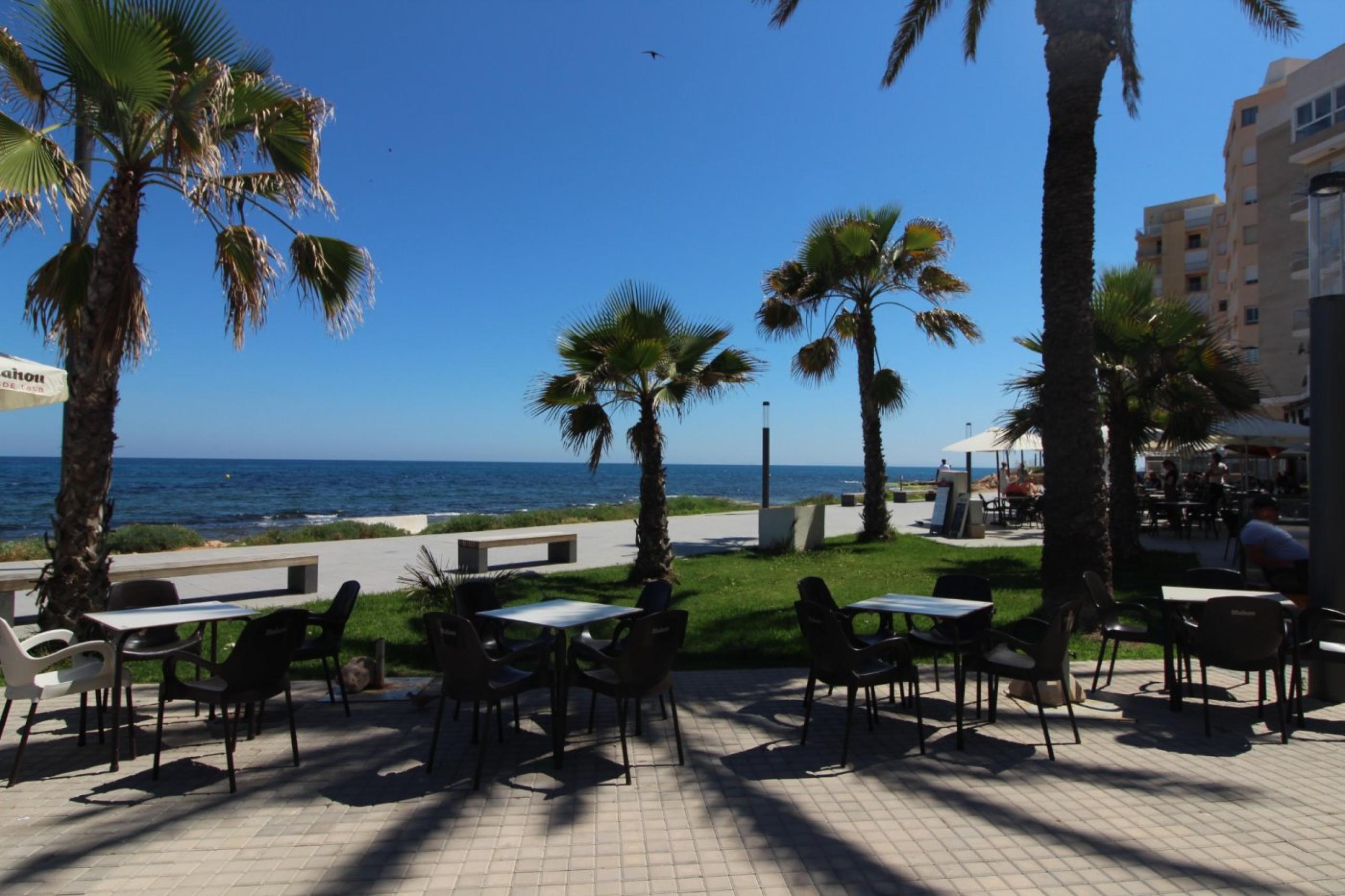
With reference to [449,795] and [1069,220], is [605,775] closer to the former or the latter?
[449,795]

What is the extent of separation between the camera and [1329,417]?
20.2 feet

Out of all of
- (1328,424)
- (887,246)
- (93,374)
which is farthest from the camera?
(887,246)

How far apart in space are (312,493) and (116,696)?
64884 mm

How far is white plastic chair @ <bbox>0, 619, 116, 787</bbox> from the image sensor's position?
176 inches

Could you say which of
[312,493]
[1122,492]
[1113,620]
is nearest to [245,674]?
[1113,620]

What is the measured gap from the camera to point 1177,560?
13.8 meters

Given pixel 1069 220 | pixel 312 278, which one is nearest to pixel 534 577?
pixel 312 278

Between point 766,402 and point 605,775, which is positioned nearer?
point 605,775

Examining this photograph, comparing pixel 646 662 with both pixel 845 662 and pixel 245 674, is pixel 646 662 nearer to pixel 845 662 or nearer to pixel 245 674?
pixel 845 662

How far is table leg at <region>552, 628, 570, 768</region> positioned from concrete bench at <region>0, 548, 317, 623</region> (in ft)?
17.7

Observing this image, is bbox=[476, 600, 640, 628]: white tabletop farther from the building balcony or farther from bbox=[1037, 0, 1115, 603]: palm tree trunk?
the building balcony

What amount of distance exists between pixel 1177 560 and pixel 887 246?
7.71m

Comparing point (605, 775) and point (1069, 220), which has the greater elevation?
point (1069, 220)

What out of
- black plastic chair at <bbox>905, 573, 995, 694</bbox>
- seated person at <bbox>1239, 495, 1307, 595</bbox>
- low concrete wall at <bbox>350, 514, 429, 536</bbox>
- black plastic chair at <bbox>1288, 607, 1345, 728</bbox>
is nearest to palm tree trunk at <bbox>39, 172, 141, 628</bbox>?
black plastic chair at <bbox>905, 573, 995, 694</bbox>
